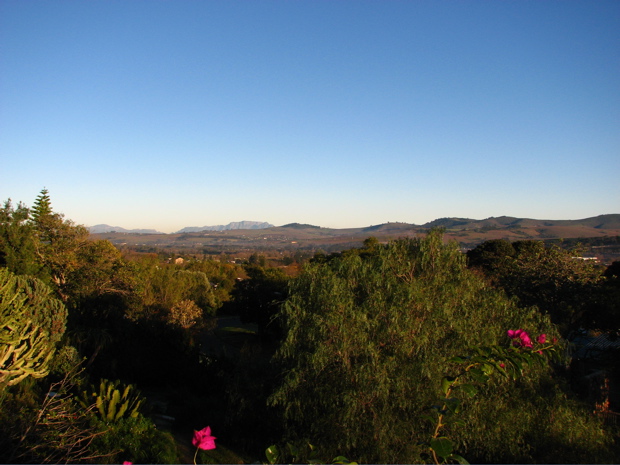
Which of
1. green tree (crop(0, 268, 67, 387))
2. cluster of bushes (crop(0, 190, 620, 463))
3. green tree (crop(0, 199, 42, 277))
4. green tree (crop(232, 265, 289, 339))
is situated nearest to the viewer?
cluster of bushes (crop(0, 190, 620, 463))

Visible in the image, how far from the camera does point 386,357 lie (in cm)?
860

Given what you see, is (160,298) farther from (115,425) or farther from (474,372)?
(474,372)

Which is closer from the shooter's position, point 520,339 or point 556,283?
point 520,339

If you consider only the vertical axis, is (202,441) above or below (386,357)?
above

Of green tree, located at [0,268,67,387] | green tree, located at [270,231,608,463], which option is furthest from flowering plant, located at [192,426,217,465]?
green tree, located at [0,268,67,387]

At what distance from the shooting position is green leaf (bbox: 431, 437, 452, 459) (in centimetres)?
171

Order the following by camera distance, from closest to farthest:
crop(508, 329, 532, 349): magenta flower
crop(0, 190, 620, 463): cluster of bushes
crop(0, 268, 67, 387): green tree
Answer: crop(508, 329, 532, 349): magenta flower
crop(0, 190, 620, 463): cluster of bushes
crop(0, 268, 67, 387): green tree

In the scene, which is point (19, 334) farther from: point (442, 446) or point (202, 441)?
point (442, 446)

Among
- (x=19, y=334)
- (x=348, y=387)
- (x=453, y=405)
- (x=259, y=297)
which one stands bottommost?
(x=259, y=297)

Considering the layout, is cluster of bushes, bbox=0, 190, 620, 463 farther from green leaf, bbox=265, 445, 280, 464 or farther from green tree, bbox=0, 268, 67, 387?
green leaf, bbox=265, 445, 280, 464

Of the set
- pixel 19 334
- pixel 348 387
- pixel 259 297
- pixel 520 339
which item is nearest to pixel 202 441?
pixel 520 339

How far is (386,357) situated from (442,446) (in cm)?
708

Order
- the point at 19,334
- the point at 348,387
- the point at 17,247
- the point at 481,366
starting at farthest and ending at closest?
the point at 17,247 < the point at 19,334 < the point at 348,387 < the point at 481,366

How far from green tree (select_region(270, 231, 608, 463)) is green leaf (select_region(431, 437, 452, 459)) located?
6.38 metres
